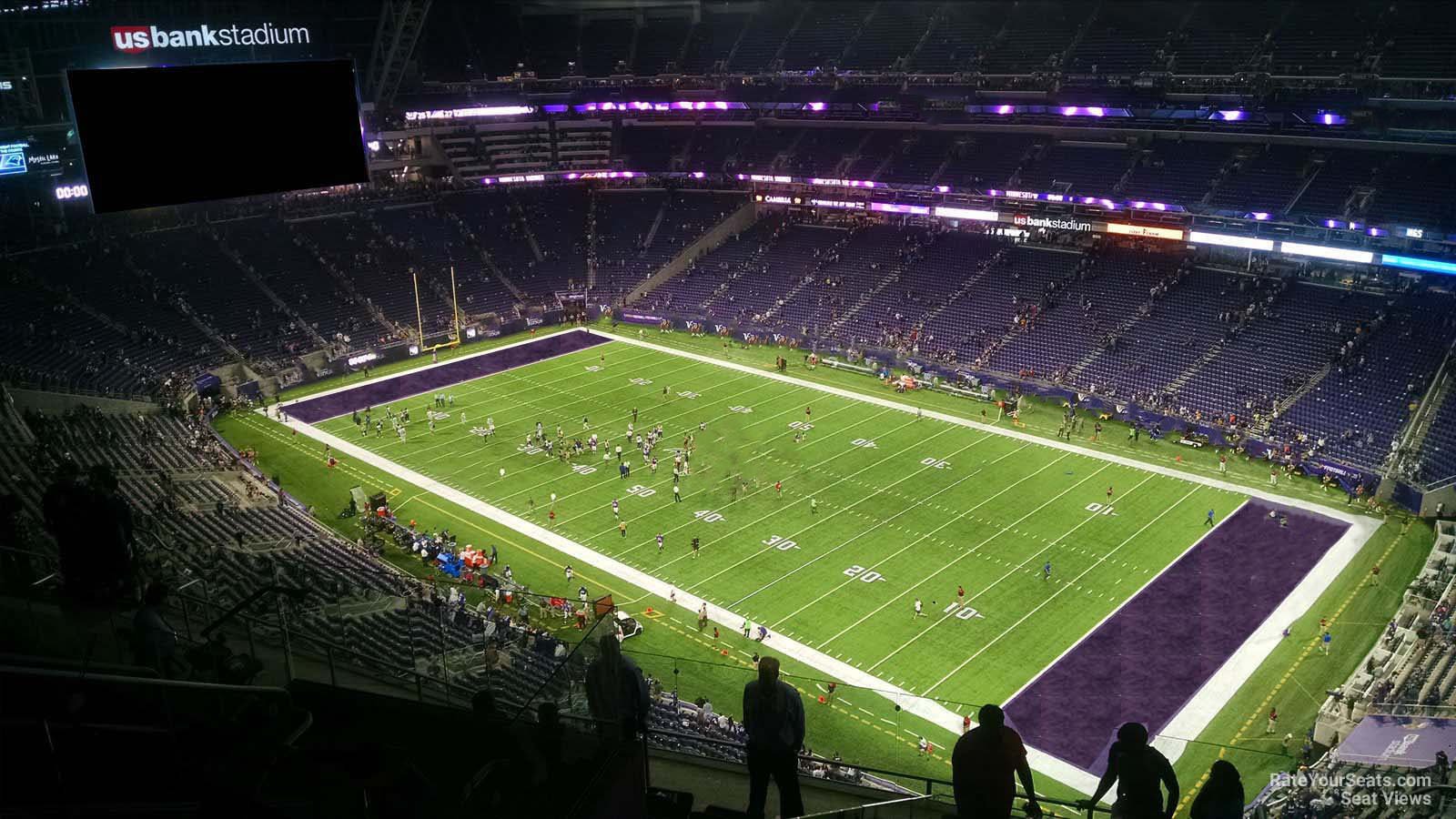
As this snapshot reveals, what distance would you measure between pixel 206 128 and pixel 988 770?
1003 inches

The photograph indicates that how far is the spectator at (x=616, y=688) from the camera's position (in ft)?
31.2

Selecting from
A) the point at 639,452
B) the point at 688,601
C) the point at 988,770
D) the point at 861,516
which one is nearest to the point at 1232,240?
the point at 861,516

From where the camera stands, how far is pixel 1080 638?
2753 centimetres

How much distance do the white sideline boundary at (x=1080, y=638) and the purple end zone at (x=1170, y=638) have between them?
0.32 metres

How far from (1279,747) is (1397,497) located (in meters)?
17.5

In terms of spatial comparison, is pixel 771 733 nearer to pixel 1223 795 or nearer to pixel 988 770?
pixel 988 770

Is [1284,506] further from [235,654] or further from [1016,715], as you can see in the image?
[235,654]

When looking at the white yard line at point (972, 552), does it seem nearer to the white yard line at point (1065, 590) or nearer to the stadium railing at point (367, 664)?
the white yard line at point (1065, 590)

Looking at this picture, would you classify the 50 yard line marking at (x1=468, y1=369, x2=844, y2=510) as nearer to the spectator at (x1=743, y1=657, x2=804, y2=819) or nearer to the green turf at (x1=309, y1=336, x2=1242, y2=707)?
the green turf at (x1=309, y1=336, x2=1242, y2=707)

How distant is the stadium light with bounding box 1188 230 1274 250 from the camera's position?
4700 centimetres

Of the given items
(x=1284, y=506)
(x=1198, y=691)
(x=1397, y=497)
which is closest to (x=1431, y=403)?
(x=1397, y=497)

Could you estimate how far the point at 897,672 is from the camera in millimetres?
25984

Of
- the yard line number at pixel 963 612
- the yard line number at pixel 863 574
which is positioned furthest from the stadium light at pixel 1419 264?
the yard line number at pixel 863 574

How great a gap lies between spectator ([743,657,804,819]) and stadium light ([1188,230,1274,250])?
45788 millimetres
